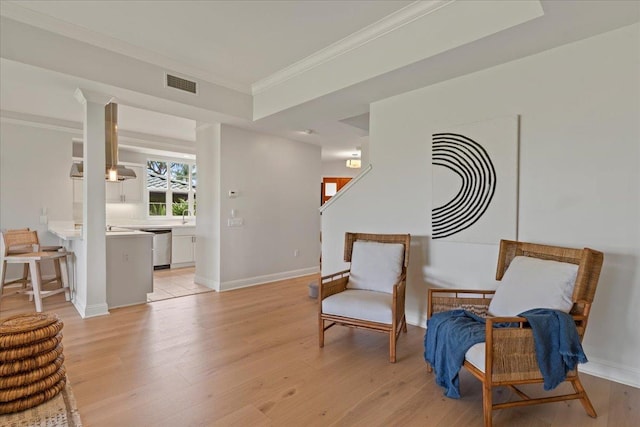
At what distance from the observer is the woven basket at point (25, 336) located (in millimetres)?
1313

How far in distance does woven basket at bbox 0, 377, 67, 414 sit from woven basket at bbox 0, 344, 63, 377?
11 centimetres

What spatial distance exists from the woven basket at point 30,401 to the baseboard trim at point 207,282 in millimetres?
3321

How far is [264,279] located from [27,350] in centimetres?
401

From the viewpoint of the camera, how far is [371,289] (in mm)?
3092

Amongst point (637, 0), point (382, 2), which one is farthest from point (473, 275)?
point (382, 2)

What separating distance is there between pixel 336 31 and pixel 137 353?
10.6ft

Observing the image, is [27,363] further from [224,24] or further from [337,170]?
[337,170]

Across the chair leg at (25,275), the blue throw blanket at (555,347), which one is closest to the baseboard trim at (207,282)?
the chair leg at (25,275)

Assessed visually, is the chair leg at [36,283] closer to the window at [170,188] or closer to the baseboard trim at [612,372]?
the window at [170,188]

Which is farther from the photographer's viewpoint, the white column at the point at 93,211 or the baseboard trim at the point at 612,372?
the white column at the point at 93,211

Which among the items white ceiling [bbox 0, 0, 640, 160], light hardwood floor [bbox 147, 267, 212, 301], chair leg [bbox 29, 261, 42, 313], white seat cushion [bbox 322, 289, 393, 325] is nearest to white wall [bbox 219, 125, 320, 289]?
light hardwood floor [bbox 147, 267, 212, 301]

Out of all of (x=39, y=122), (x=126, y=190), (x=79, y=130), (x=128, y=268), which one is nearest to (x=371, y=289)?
(x=128, y=268)

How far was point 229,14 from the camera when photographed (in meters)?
2.78

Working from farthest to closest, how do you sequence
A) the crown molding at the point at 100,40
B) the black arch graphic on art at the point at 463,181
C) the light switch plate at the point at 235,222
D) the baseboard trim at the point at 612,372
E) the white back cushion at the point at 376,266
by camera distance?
the light switch plate at the point at 235,222 → the white back cushion at the point at 376,266 → the black arch graphic on art at the point at 463,181 → the crown molding at the point at 100,40 → the baseboard trim at the point at 612,372
